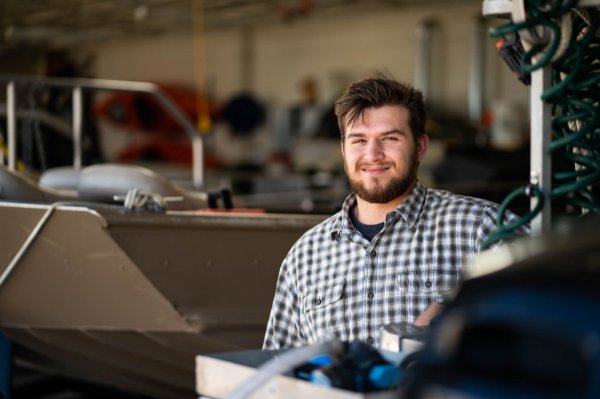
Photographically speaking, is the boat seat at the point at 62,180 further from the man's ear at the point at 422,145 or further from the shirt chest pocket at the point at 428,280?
the shirt chest pocket at the point at 428,280

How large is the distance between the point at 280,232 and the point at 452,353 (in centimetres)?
279

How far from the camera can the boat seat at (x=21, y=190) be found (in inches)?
148

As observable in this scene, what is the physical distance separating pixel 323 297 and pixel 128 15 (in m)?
14.6

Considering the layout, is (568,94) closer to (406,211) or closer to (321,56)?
(406,211)

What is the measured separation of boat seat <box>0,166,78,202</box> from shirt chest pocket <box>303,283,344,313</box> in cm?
200

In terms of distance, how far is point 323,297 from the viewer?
6.89 feet

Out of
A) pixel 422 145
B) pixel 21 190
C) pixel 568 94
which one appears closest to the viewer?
pixel 568 94

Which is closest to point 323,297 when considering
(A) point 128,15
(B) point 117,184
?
(B) point 117,184

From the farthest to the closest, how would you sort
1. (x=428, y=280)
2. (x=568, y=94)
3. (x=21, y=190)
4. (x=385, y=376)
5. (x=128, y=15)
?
1. (x=128, y=15)
2. (x=21, y=190)
3. (x=428, y=280)
4. (x=568, y=94)
5. (x=385, y=376)

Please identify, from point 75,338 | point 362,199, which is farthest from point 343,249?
point 75,338

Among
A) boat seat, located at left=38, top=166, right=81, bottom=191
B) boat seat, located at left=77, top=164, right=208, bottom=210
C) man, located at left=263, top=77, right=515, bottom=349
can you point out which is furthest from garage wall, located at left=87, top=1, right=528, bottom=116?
man, located at left=263, top=77, right=515, bottom=349

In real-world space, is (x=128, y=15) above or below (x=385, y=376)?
above

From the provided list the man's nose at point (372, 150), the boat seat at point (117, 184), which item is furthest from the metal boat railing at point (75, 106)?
the man's nose at point (372, 150)

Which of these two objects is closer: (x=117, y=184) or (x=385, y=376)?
(x=385, y=376)
